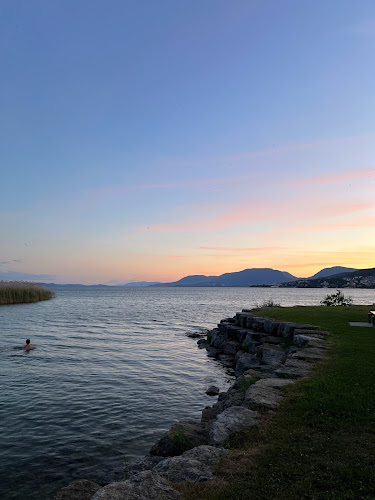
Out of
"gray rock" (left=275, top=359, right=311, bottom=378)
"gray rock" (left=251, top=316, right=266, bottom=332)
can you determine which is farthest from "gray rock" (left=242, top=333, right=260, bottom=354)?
"gray rock" (left=275, top=359, right=311, bottom=378)

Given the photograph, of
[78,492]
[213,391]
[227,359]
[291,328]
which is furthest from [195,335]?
[78,492]

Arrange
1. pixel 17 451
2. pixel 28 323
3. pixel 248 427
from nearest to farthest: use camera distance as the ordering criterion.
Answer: pixel 248 427, pixel 17 451, pixel 28 323

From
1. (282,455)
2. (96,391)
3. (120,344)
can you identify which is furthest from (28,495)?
(120,344)

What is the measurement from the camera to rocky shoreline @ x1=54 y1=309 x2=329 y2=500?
244 inches

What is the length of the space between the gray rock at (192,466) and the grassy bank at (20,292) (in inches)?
2686

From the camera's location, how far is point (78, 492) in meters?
7.00

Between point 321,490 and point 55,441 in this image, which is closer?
point 321,490

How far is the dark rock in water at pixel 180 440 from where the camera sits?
966 cm

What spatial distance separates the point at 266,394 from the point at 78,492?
5.86 meters

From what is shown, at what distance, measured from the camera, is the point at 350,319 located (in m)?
25.8

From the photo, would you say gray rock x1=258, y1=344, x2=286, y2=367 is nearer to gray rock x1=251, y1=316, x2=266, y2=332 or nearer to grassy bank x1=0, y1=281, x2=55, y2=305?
gray rock x1=251, y1=316, x2=266, y2=332

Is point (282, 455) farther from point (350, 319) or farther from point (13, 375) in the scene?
point (350, 319)

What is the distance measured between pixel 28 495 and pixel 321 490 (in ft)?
24.2

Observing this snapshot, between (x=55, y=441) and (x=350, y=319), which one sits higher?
(x=350, y=319)
